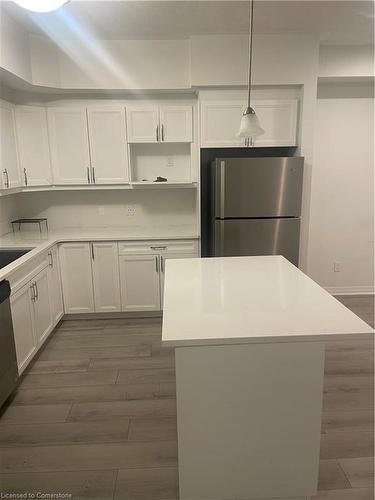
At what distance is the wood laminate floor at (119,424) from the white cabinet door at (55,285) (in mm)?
Answer: 315

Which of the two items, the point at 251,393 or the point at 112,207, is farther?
the point at 112,207

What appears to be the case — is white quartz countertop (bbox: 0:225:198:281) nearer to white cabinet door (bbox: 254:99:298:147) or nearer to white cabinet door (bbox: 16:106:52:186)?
white cabinet door (bbox: 16:106:52:186)

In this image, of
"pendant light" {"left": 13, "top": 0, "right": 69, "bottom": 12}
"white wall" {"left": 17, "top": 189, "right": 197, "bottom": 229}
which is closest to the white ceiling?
"pendant light" {"left": 13, "top": 0, "right": 69, "bottom": 12}

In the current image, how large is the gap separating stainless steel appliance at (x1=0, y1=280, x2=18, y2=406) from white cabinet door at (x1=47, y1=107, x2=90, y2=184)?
1648mm

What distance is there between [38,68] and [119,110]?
31.1 inches

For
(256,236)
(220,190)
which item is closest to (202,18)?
(220,190)

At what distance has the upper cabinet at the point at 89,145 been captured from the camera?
3596 millimetres

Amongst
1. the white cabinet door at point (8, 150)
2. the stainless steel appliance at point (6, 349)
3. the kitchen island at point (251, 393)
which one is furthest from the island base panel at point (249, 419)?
the white cabinet door at point (8, 150)

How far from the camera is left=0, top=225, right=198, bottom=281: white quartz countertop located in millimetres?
3281

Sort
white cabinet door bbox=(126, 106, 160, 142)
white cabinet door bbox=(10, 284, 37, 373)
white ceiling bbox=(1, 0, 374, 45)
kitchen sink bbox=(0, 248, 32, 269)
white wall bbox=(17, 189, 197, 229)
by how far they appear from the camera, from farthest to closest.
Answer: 1. white wall bbox=(17, 189, 197, 229)
2. white cabinet door bbox=(126, 106, 160, 142)
3. kitchen sink bbox=(0, 248, 32, 269)
4. white ceiling bbox=(1, 0, 374, 45)
5. white cabinet door bbox=(10, 284, 37, 373)

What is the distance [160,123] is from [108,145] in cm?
57

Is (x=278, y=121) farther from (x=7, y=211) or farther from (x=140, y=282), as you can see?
(x=7, y=211)

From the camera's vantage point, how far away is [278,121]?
340 centimetres

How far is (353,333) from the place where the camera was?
1430mm
